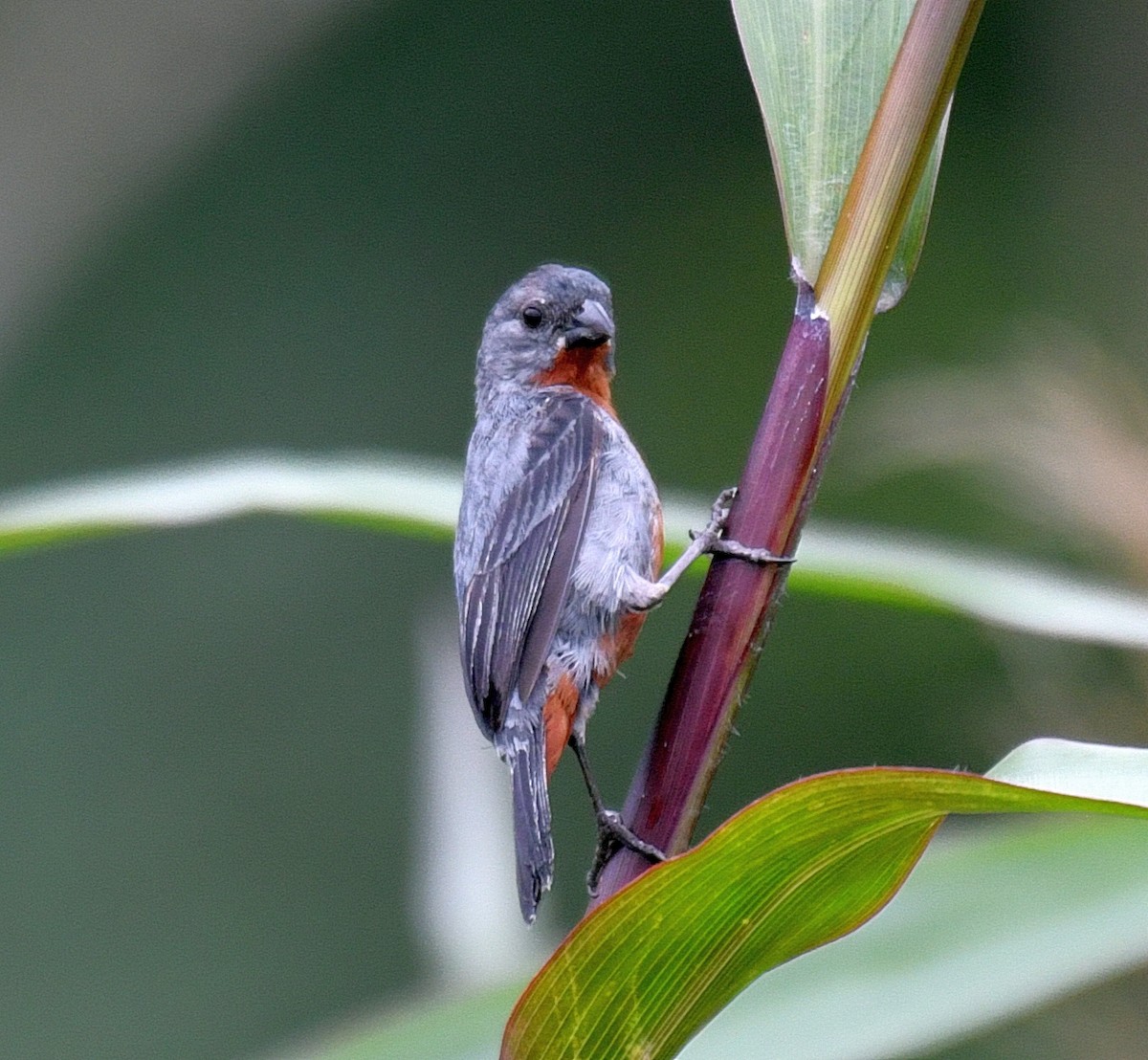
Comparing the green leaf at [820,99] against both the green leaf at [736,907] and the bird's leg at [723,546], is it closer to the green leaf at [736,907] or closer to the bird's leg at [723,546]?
the bird's leg at [723,546]

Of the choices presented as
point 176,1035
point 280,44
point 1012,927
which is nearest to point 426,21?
point 280,44

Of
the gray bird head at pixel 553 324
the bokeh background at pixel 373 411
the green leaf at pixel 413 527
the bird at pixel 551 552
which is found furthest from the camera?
the bokeh background at pixel 373 411

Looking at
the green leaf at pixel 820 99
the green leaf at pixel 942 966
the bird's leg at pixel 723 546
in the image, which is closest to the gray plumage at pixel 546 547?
the bird's leg at pixel 723 546

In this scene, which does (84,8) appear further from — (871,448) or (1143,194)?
(1143,194)

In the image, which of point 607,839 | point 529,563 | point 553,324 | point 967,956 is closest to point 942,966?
point 967,956

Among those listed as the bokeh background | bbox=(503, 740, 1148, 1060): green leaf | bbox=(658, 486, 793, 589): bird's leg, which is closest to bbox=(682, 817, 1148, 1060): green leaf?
bbox=(503, 740, 1148, 1060): green leaf

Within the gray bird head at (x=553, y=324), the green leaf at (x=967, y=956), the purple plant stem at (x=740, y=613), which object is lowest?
the green leaf at (x=967, y=956)

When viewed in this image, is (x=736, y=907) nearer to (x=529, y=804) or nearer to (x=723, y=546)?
(x=723, y=546)
